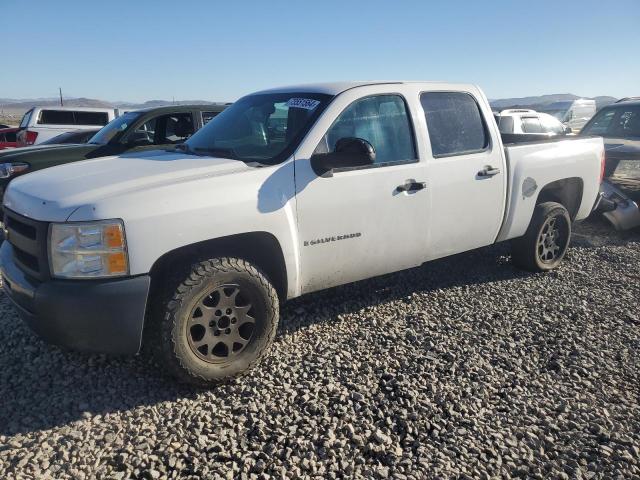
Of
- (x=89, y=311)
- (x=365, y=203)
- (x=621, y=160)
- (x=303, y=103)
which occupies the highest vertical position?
(x=303, y=103)

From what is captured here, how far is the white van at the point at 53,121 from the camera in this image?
1293 centimetres

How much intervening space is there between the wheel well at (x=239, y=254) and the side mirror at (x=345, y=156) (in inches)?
23.4

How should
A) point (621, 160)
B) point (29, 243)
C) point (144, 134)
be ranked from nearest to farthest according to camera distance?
1. point (29, 243)
2. point (144, 134)
3. point (621, 160)

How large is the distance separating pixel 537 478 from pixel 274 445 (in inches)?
52.2

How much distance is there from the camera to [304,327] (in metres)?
3.99

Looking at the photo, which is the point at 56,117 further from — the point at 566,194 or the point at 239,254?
the point at 566,194

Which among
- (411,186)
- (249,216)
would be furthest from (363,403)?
(411,186)

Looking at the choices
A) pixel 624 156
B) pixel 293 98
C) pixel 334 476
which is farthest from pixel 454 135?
pixel 624 156

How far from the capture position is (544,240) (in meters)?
5.35

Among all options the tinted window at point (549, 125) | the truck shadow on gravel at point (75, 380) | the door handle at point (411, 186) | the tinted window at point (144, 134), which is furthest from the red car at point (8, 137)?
the tinted window at point (549, 125)

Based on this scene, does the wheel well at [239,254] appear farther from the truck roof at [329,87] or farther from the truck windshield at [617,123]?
the truck windshield at [617,123]

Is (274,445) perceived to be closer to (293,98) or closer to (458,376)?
(458,376)

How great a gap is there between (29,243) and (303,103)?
206 cm

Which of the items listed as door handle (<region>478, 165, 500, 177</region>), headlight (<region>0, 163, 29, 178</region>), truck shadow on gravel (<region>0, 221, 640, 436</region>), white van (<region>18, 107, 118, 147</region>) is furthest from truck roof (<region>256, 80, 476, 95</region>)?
white van (<region>18, 107, 118, 147</region>)
